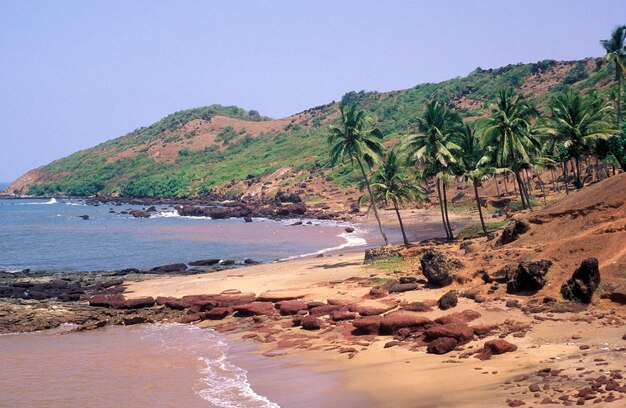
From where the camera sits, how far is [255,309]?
25.3 meters

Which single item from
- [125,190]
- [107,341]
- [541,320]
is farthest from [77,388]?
[125,190]

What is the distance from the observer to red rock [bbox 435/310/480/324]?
19.0 metres

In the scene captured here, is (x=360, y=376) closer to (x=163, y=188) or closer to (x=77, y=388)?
(x=77, y=388)

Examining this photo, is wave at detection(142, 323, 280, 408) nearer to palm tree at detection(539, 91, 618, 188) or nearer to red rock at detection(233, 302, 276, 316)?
red rock at detection(233, 302, 276, 316)

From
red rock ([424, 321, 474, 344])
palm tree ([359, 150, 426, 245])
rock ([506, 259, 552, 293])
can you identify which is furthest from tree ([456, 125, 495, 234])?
red rock ([424, 321, 474, 344])

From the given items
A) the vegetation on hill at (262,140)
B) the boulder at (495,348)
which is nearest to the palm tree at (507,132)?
the boulder at (495,348)

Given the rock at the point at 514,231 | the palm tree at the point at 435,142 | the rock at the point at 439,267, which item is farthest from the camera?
the palm tree at the point at 435,142

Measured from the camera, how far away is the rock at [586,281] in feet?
61.4

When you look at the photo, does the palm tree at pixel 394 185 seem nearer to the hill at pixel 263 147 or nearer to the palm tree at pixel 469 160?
the palm tree at pixel 469 160

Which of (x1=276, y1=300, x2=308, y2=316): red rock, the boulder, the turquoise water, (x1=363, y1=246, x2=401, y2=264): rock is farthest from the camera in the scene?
the turquoise water

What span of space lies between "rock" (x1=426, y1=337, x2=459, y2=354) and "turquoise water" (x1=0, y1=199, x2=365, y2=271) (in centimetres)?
3160

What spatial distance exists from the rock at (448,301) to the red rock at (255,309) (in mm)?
6880

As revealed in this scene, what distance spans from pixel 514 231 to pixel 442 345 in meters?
11.1

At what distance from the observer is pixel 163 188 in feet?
451
